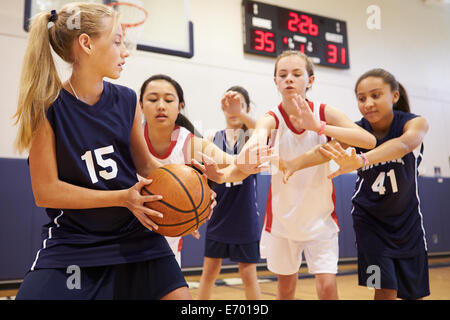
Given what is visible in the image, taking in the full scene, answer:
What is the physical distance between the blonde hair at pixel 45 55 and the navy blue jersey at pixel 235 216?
2.13 meters

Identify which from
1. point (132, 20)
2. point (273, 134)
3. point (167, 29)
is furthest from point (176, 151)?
point (167, 29)

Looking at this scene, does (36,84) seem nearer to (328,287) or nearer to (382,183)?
(328,287)

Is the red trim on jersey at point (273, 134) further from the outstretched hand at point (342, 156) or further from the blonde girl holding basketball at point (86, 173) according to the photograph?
the blonde girl holding basketball at point (86, 173)

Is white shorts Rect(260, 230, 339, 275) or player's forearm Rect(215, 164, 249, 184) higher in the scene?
player's forearm Rect(215, 164, 249, 184)

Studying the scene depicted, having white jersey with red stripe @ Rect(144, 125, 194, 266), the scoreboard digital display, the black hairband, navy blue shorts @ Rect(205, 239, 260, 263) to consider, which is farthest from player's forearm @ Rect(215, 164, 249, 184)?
the scoreboard digital display

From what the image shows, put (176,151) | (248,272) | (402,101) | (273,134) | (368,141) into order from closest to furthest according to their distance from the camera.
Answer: (368,141)
(176,151)
(273,134)
(402,101)
(248,272)

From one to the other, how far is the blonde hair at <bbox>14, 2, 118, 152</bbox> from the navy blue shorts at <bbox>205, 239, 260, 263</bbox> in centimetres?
217

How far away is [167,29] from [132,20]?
1.59 ft

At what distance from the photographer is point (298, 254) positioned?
2.62 meters

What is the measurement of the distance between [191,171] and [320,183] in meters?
1.27

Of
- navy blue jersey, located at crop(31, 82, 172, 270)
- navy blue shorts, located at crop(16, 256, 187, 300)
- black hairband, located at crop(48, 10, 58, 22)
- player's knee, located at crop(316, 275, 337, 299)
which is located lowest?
player's knee, located at crop(316, 275, 337, 299)

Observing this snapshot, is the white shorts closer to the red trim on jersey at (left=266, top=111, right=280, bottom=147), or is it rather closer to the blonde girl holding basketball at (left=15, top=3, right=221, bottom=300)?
the red trim on jersey at (left=266, top=111, right=280, bottom=147)

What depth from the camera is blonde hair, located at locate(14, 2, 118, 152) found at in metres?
1.40

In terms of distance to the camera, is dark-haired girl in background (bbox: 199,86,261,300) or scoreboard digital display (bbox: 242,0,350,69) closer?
dark-haired girl in background (bbox: 199,86,261,300)
